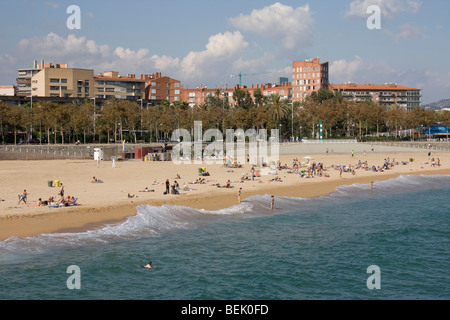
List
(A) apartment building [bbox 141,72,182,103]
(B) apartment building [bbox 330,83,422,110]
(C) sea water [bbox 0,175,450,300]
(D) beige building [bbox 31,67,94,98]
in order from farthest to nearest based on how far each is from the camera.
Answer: (B) apartment building [bbox 330,83,422,110] → (A) apartment building [bbox 141,72,182,103] → (D) beige building [bbox 31,67,94,98] → (C) sea water [bbox 0,175,450,300]

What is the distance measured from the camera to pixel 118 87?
127 metres

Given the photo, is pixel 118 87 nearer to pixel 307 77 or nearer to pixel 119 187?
pixel 307 77

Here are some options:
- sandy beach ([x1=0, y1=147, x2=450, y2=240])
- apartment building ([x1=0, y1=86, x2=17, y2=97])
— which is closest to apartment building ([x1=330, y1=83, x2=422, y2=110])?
apartment building ([x1=0, y1=86, x2=17, y2=97])

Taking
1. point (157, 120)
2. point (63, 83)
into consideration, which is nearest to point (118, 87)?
point (63, 83)

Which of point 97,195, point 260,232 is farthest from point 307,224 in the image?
point 97,195

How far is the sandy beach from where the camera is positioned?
24406 millimetres

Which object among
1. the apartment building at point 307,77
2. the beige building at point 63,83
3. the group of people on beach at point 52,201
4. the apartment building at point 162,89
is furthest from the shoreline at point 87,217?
the apartment building at point 307,77

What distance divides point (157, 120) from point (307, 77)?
82806mm

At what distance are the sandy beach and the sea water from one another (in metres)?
1.57

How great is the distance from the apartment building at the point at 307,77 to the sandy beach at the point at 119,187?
9805 centimetres

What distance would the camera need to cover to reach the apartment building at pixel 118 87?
409ft

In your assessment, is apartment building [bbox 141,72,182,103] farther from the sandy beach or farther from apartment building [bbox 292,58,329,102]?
the sandy beach

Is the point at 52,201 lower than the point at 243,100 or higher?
lower
